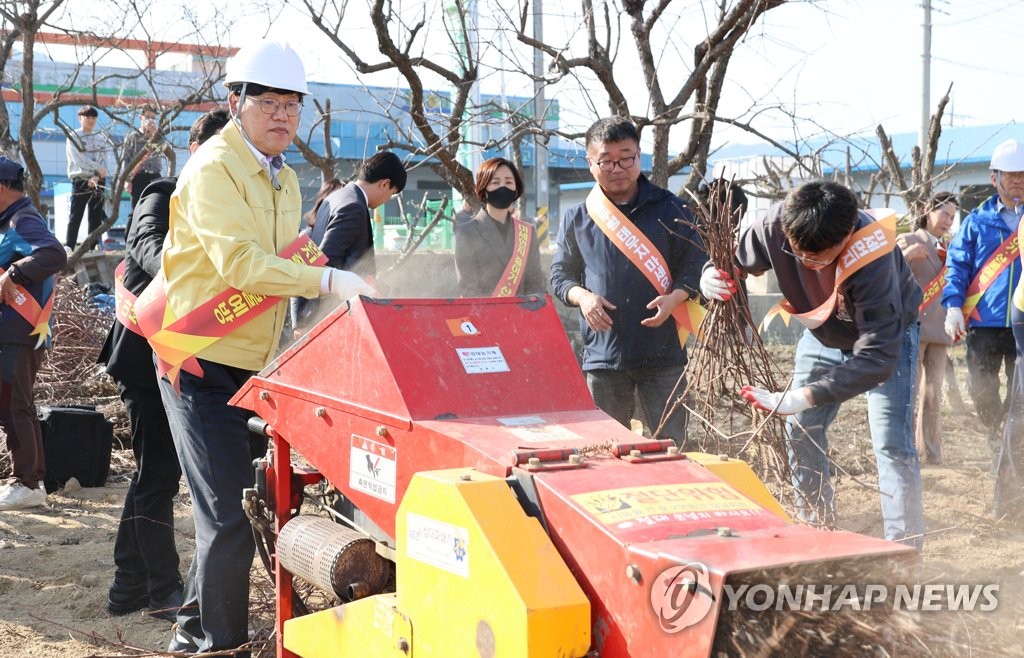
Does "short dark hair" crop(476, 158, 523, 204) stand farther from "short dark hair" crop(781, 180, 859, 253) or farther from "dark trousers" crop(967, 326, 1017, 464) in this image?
"dark trousers" crop(967, 326, 1017, 464)

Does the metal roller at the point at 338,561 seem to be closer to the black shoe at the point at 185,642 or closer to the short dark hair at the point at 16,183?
the black shoe at the point at 185,642

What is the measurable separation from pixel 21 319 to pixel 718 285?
3944 millimetres

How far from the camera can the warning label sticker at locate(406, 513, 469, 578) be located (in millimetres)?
2275

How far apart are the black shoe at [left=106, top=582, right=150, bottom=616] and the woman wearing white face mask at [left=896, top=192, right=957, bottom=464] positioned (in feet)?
16.9

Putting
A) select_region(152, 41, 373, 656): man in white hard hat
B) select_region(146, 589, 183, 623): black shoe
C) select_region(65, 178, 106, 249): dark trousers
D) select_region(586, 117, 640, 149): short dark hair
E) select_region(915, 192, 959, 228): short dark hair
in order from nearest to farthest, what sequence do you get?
select_region(152, 41, 373, 656): man in white hard hat < select_region(146, 589, 183, 623): black shoe < select_region(586, 117, 640, 149): short dark hair < select_region(915, 192, 959, 228): short dark hair < select_region(65, 178, 106, 249): dark trousers

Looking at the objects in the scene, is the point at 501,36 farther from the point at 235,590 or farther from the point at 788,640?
the point at 788,640

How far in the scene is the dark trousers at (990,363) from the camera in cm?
661

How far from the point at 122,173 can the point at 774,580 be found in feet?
27.5

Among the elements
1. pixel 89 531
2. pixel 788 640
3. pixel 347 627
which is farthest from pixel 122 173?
pixel 788 640

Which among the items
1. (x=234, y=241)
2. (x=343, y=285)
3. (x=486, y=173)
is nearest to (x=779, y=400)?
(x=343, y=285)

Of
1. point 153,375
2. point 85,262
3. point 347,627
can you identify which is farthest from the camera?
point 85,262

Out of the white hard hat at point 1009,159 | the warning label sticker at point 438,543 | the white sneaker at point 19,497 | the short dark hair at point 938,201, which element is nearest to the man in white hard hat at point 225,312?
the warning label sticker at point 438,543

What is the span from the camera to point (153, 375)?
4.17 metres
